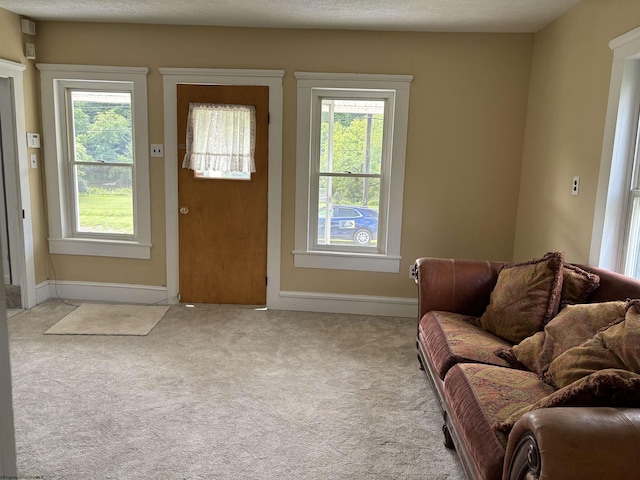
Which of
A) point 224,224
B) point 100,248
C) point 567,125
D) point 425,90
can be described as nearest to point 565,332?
point 567,125

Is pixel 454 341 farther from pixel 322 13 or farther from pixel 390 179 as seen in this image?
pixel 322 13

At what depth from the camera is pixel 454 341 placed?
2.30 metres

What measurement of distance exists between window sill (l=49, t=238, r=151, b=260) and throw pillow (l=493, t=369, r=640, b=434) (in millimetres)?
3567

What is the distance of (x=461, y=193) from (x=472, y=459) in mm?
2583

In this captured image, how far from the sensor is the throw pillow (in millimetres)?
1299

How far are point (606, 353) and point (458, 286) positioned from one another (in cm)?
119

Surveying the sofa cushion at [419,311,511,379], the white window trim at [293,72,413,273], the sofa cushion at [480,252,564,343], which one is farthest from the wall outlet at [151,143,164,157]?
the sofa cushion at [480,252,564,343]

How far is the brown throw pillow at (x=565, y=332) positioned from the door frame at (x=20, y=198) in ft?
12.7

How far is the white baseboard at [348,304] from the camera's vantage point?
4.02 m

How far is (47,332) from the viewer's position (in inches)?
135

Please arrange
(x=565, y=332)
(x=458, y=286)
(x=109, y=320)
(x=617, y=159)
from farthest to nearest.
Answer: (x=109, y=320)
(x=458, y=286)
(x=617, y=159)
(x=565, y=332)

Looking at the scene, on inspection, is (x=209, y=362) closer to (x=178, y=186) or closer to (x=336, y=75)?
(x=178, y=186)

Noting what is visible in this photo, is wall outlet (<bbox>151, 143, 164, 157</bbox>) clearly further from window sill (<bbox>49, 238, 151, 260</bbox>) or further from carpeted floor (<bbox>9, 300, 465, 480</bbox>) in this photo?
carpeted floor (<bbox>9, 300, 465, 480</bbox>)

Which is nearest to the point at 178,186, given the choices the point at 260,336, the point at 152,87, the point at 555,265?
the point at 152,87
